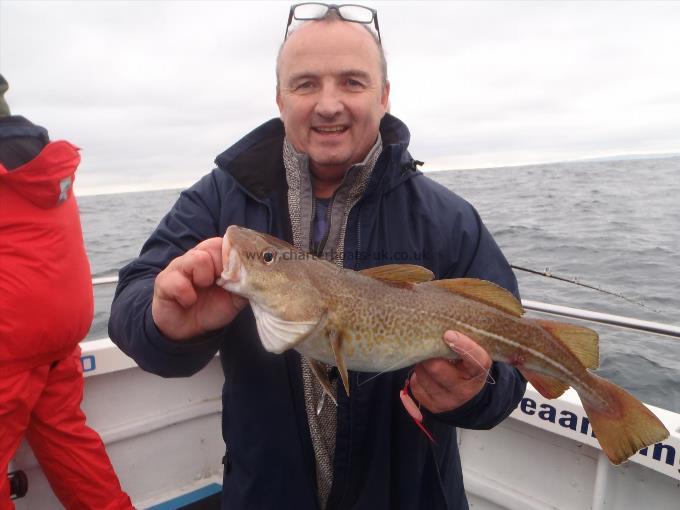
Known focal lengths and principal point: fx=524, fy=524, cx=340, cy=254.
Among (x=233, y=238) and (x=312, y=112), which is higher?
(x=312, y=112)

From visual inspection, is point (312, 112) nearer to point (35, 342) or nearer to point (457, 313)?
point (457, 313)

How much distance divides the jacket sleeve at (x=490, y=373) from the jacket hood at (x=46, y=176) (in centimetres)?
279

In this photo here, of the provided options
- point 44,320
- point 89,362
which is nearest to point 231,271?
point 44,320

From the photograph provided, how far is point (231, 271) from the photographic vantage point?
2078 millimetres

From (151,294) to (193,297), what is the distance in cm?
36

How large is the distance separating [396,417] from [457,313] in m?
0.64

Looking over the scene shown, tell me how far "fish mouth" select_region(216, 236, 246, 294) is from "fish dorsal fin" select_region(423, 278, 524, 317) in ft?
2.87

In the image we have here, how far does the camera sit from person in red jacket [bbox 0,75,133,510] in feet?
11.1

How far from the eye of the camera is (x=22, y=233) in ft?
11.8

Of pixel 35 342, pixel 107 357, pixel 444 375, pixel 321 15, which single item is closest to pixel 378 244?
pixel 444 375

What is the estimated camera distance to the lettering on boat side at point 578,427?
3021 mm

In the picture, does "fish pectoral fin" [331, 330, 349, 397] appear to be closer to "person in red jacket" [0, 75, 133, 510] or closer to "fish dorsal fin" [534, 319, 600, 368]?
"fish dorsal fin" [534, 319, 600, 368]

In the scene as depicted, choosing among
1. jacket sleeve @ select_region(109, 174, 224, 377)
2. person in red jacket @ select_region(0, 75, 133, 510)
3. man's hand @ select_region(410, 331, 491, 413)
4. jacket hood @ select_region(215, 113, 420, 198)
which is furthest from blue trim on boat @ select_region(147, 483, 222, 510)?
jacket hood @ select_region(215, 113, 420, 198)

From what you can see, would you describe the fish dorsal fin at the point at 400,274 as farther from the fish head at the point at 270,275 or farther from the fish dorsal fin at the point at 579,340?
the fish dorsal fin at the point at 579,340
